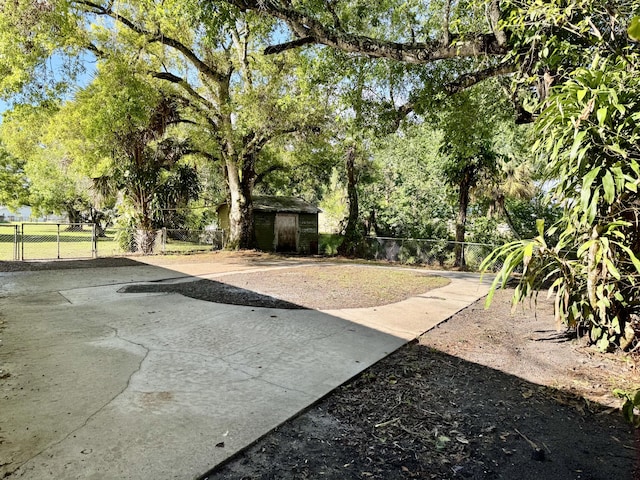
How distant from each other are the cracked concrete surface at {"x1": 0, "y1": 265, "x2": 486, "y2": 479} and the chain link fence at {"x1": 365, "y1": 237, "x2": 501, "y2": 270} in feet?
30.3

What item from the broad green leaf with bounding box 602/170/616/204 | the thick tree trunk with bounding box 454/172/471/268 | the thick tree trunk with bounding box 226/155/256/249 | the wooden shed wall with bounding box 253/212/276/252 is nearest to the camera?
the broad green leaf with bounding box 602/170/616/204

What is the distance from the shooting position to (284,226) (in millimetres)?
19641

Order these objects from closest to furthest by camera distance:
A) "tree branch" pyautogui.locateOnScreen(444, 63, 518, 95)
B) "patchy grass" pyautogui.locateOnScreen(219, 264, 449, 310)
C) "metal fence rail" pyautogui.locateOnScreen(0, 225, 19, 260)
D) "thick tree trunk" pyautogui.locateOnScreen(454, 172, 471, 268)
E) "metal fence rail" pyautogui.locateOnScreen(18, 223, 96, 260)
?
"tree branch" pyautogui.locateOnScreen(444, 63, 518, 95) < "patchy grass" pyautogui.locateOnScreen(219, 264, 449, 310) < "metal fence rail" pyautogui.locateOnScreen(0, 225, 19, 260) < "metal fence rail" pyautogui.locateOnScreen(18, 223, 96, 260) < "thick tree trunk" pyautogui.locateOnScreen(454, 172, 471, 268)

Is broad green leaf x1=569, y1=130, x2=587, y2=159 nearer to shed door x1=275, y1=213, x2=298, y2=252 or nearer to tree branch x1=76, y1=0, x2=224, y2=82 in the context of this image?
tree branch x1=76, y1=0, x2=224, y2=82

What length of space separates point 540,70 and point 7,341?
23.8 feet

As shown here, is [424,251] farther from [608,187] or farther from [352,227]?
[608,187]

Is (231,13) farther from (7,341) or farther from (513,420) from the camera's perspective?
(513,420)

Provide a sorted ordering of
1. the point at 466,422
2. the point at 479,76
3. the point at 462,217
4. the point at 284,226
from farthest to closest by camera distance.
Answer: the point at 284,226 → the point at 462,217 → the point at 479,76 → the point at 466,422

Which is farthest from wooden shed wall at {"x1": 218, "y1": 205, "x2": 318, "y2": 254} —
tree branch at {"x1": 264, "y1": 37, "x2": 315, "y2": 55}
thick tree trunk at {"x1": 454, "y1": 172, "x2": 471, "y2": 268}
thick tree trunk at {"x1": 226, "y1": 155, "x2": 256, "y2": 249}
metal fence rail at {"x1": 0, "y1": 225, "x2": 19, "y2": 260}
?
tree branch at {"x1": 264, "y1": 37, "x2": 315, "y2": 55}

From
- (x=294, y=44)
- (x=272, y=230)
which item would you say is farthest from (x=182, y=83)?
(x=294, y=44)

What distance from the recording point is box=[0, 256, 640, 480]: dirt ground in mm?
2242

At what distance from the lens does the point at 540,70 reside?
5.35 meters

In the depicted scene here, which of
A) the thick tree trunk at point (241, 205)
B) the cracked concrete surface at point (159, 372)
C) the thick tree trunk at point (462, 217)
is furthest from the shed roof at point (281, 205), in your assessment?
the cracked concrete surface at point (159, 372)

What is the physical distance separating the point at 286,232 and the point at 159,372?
53.7 ft
